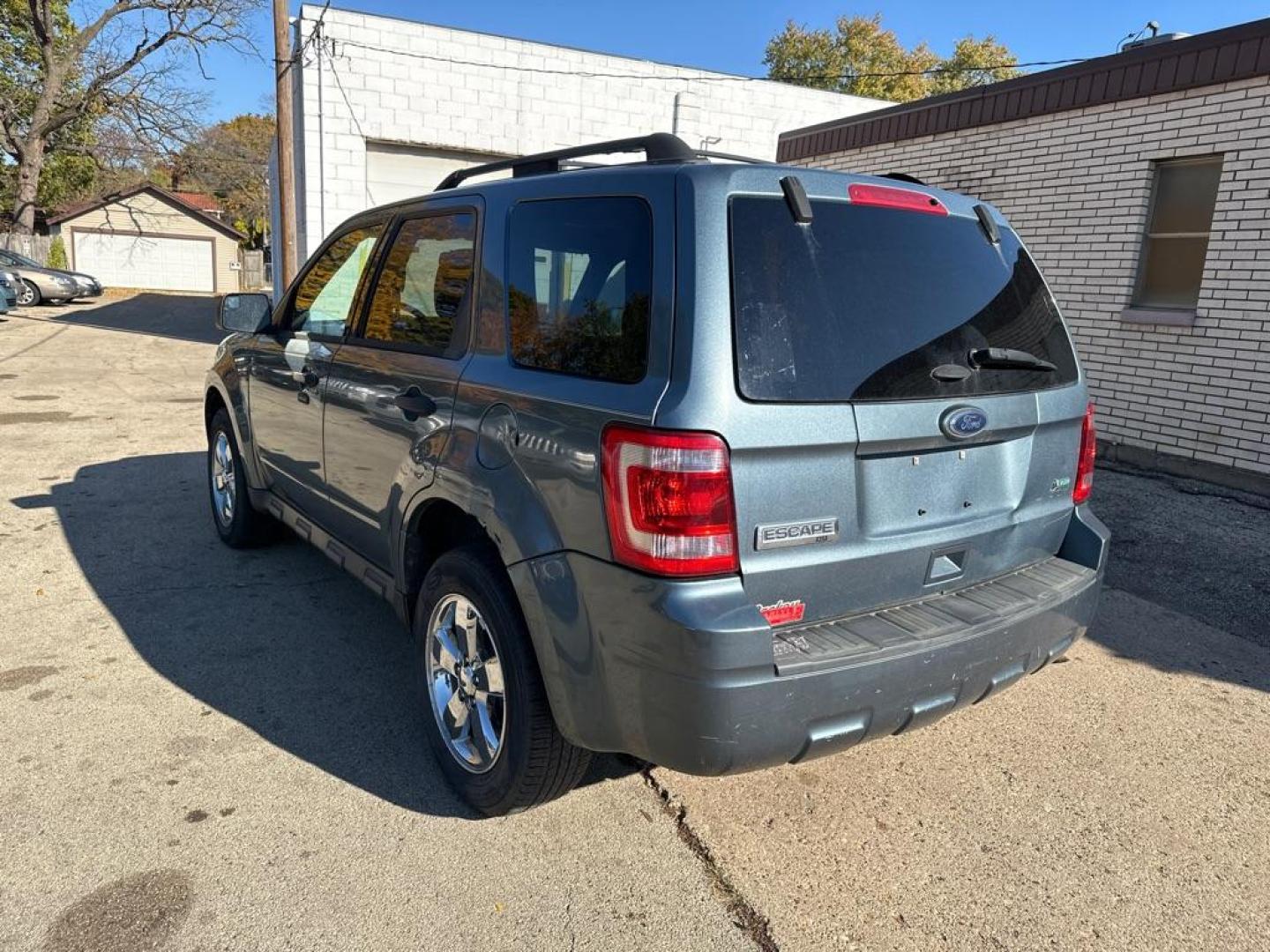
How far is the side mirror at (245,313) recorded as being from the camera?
4.78 meters

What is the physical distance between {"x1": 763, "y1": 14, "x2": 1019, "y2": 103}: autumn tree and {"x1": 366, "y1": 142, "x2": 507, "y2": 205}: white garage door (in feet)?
122

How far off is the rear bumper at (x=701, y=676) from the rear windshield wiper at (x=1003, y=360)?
78 centimetres

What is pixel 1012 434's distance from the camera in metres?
2.82

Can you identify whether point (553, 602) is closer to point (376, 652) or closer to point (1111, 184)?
point (376, 652)

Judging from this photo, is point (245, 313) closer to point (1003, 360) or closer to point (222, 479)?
point (222, 479)

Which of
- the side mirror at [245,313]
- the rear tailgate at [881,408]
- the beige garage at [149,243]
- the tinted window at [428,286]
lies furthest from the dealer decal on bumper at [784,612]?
the beige garage at [149,243]

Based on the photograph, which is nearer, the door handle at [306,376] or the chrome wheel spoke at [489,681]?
the chrome wheel spoke at [489,681]

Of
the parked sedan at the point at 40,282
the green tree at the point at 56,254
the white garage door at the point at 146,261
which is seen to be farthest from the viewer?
the white garage door at the point at 146,261

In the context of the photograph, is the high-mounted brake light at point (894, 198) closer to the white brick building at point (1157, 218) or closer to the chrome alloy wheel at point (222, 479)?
the chrome alloy wheel at point (222, 479)

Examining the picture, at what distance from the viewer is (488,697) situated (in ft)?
9.48

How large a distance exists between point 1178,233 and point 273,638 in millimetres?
7991

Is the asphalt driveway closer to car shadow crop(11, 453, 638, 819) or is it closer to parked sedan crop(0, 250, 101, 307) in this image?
car shadow crop(11, 453, 638, 819)

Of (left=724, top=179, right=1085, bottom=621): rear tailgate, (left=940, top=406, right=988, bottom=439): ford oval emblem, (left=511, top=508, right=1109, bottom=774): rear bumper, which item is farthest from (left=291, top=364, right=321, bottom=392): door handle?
(left=940, top=406, right=988, bottom=439): ford oval emblem

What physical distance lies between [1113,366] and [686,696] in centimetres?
766
